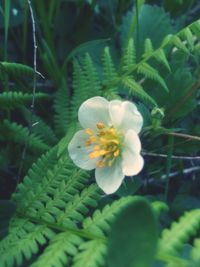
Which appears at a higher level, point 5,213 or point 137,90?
point 137,90

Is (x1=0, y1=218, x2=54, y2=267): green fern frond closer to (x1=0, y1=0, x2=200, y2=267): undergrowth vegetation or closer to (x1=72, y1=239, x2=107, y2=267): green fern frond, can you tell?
(x1=0, y1=0, x2=200, y2=267): undergrowth vegetation

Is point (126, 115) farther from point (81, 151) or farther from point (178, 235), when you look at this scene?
point (178, 235)

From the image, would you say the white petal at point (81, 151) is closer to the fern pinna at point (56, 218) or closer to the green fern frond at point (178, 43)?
the fern pinna at point (56, 218)

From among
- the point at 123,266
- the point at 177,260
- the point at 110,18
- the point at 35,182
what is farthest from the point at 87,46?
the point at 123,266

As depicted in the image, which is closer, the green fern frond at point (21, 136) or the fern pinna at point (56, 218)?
the fern pinna at point (56, 218)

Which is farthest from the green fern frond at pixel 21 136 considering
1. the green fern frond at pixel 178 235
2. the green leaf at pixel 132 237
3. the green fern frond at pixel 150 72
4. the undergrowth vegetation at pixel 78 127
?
the green leaf at pixel 132 237

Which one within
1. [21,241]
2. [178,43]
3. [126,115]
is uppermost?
[178,43]

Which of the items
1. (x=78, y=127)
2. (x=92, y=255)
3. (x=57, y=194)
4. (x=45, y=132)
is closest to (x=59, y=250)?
(x=92, y=255)

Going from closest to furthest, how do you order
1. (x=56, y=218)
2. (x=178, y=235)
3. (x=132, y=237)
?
1. (x=132, y=237)
2. (x=178, y=235)
3. (x=56, y=218)
